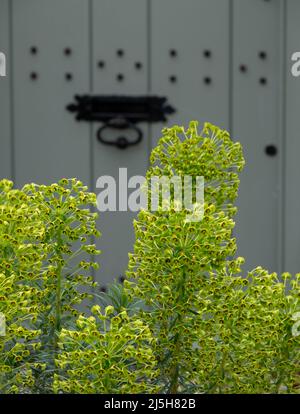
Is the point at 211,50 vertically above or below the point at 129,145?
above

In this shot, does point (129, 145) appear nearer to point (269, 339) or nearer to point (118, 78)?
A: point (118, 78)

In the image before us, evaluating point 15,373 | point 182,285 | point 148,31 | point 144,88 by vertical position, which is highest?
point 148,31

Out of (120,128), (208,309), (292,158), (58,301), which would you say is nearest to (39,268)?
(58,301)

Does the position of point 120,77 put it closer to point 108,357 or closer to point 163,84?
point 163,84

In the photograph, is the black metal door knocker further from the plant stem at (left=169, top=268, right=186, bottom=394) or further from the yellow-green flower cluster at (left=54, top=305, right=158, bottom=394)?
the yellow-green flower cluster at (left=54, top=305, right=158, bottom=394)

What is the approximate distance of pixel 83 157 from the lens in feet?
9.82

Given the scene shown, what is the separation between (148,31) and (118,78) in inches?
7.4

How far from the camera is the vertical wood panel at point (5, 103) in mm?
2986

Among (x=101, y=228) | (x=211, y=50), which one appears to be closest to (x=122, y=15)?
(x=211, y=50)

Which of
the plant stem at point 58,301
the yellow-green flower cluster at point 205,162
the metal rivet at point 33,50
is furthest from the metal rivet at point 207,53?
the plant stem at point 58,301

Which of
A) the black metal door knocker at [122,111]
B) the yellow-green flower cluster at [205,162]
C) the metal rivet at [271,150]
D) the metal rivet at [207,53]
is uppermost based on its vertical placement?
the metal rivet at [207,53]

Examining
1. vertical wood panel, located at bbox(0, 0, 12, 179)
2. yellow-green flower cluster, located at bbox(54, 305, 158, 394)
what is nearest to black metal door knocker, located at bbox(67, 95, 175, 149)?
vertical wood panel, located at bbox(0, 0, 12, 179)

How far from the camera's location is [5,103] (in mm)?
3018

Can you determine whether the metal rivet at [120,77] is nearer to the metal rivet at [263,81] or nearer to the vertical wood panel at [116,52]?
the vertical wood panel at [116,52]
